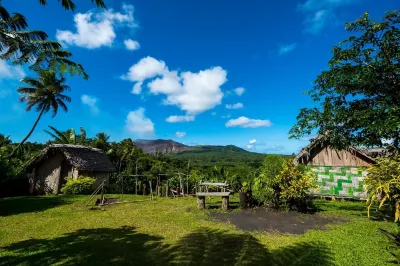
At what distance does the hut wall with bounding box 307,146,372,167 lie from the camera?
17.2 metres

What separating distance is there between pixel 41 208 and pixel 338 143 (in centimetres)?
1761

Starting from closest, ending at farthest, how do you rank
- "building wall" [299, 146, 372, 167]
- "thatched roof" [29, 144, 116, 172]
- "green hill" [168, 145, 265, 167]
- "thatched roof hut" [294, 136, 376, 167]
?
1. "thatched roof hut" [294, 136, 376, 167]
2. "building wall" [299, 146, 372, 167]
3. "thatched roof" [29, 144, 116, 172]
4. "green hill" [168, 145, 265, 167]

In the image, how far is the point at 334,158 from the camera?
17969mm

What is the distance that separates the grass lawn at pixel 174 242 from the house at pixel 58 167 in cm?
1139

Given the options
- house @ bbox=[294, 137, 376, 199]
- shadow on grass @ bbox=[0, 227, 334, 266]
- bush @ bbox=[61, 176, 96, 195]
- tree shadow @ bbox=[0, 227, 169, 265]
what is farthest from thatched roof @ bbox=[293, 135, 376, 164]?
bush @ bbox=[61, 176, 96, 195]

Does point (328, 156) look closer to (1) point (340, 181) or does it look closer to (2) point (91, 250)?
(1) point (340, 181)

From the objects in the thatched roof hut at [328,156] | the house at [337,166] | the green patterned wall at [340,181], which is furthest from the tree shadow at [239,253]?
the thatched roof hut at [328,156]

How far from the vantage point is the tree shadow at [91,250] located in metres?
6.39

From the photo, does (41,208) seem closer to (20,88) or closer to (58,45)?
(58,45)

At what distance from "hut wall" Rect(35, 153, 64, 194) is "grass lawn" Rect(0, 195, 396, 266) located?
1207cm

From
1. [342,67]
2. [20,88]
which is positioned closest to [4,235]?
[342,67]

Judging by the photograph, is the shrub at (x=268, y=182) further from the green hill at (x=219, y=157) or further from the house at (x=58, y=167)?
the green hill at (x=219, y=157)

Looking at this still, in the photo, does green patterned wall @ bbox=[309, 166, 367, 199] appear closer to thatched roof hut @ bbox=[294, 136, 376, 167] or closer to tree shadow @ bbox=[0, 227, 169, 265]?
thatched roof hut @ bbox=[294, 136, 376, 167]

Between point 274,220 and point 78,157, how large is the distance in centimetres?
1996
